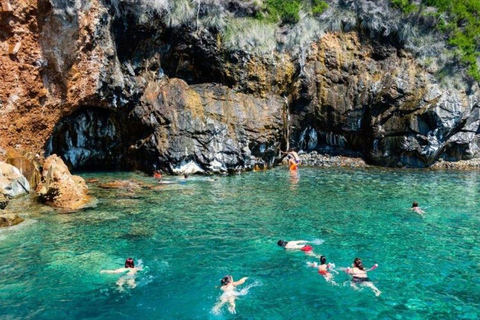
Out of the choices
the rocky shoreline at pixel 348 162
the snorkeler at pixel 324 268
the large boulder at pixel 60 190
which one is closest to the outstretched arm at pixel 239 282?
the snorkeler at pixel 324 268

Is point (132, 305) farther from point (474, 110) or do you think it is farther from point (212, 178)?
point (474, 110)

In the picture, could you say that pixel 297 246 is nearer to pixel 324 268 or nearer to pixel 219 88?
pixel 324 268

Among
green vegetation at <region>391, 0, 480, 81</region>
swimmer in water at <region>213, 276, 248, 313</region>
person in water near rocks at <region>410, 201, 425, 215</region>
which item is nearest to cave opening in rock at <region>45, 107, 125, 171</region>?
swimmer in water at <region>213, 276, 248, 313</region>

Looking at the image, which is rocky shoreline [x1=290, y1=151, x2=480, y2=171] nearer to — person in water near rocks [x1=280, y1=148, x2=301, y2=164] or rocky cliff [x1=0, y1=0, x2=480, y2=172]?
→ rocky cliff [x1=0, y1=0, x2=480, y2=172]

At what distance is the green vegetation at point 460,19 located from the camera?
36031 mm

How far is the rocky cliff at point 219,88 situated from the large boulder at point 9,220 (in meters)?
7.59

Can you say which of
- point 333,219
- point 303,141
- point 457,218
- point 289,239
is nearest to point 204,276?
point 289,239

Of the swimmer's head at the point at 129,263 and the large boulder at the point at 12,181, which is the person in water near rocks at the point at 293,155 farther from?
the swimmer's head at the point at 129,263

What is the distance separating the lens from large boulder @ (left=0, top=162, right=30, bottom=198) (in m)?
19.4

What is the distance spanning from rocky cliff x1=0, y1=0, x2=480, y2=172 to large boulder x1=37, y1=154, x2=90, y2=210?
445 centimetres

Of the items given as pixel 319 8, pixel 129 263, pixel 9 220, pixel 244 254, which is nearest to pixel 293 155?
pixel 319 8

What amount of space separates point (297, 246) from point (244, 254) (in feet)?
6.13

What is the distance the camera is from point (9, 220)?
50.4 feet

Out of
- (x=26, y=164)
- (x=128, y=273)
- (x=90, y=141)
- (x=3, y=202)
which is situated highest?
(x=90, y=141)
